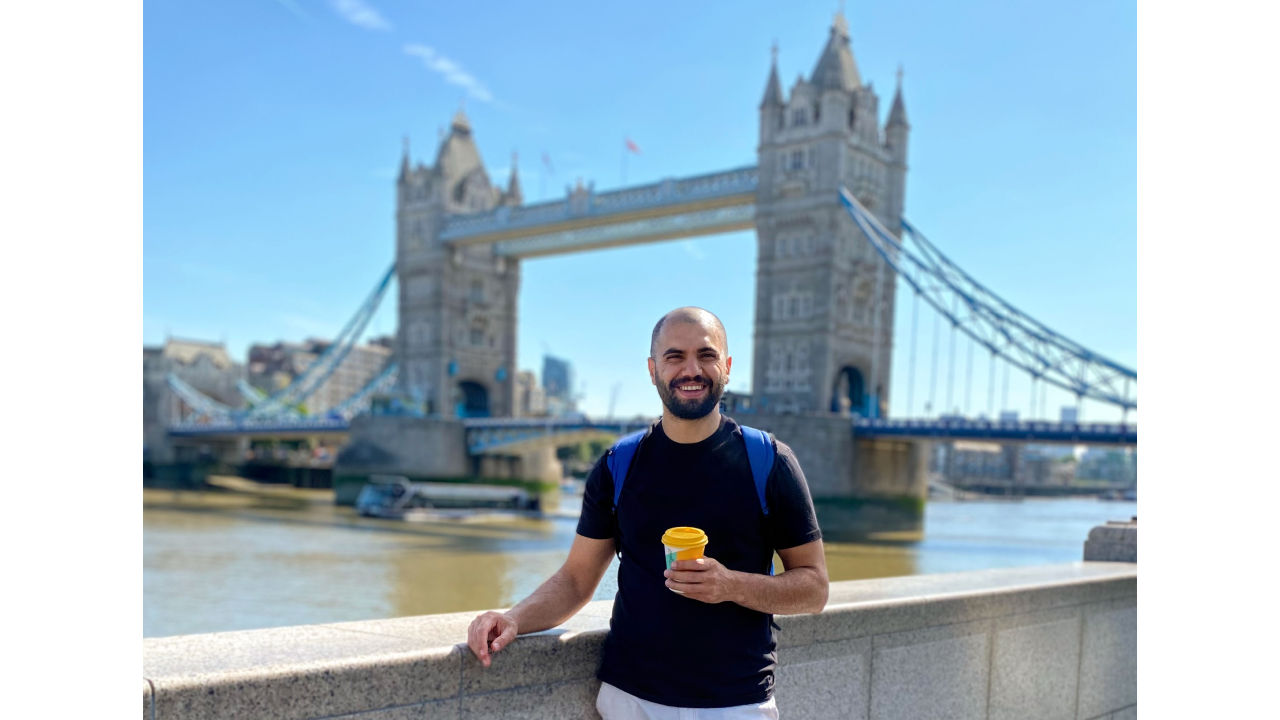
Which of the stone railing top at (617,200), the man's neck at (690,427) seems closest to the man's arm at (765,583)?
the man's neck at (690,427)

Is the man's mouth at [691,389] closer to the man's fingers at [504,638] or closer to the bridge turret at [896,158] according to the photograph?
the man's fingers at [504,638]

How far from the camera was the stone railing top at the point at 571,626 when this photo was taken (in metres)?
1.82

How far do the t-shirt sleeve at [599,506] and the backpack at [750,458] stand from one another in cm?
1

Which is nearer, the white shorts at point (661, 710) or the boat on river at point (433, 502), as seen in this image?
the white shorts at point (661, 710)

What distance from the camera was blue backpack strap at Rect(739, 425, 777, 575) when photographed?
6.07ft

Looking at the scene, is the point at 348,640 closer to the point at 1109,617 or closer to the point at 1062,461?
the point at 1109,617

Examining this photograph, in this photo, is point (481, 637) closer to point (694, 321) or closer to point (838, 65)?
point (694, 321)

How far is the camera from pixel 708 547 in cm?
186

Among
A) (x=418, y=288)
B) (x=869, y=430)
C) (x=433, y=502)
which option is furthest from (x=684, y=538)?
(x=418, y=288)

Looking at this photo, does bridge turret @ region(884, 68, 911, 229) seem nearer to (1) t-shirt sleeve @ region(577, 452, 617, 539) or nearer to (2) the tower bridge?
(2) the tower bridge

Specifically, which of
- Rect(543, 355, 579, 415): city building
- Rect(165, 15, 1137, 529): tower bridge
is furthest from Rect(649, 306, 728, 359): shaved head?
Rect(543, 355, 579, 415): city building

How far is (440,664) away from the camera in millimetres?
1938

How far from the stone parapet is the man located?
16 cm
